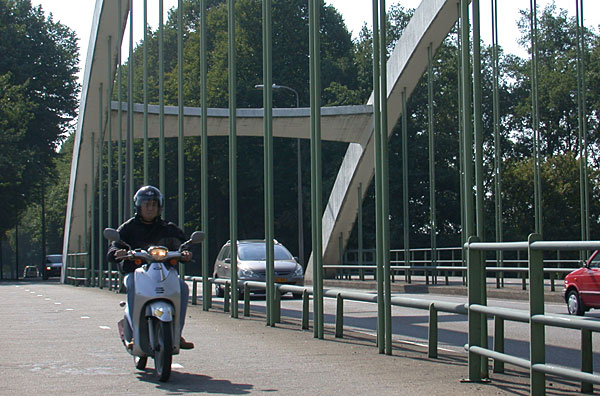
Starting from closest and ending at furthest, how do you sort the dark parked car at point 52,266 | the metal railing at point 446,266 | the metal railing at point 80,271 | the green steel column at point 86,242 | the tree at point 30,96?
the metal railing at point 446,266, the metal railing at point 80,271, the green steel column at point 86,242, the tree at point 30,96, the dark parked car at point 52,266

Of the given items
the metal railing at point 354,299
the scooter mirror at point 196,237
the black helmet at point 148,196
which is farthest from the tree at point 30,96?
the scooter mirror at point 196,237

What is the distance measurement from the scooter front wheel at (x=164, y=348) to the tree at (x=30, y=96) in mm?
41215

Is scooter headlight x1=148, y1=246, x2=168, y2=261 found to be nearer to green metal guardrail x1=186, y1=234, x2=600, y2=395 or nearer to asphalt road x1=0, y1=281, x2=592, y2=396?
asphalt road x1=0, y1=281, x2=592, y2=396

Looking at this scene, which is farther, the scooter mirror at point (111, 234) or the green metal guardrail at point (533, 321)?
the scooter mirror at point (111, 234)

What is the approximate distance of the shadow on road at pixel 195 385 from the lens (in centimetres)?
697

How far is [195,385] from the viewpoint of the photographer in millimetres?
7305

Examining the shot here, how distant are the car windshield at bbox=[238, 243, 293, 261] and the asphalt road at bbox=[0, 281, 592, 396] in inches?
437

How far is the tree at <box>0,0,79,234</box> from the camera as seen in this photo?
158 feet

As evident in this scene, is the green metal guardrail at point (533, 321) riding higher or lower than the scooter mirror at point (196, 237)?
lower

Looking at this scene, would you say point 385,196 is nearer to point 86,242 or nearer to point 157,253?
point 157,253

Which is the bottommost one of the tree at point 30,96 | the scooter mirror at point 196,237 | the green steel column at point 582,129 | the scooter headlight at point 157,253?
the scooter headlight at point 157,253

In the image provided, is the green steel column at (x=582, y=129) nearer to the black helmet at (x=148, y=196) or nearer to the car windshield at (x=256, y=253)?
the car windshield at (x=256, y=253)

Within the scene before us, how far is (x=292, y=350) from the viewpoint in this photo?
990 cm

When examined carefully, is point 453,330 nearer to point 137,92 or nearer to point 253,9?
point 253,9
